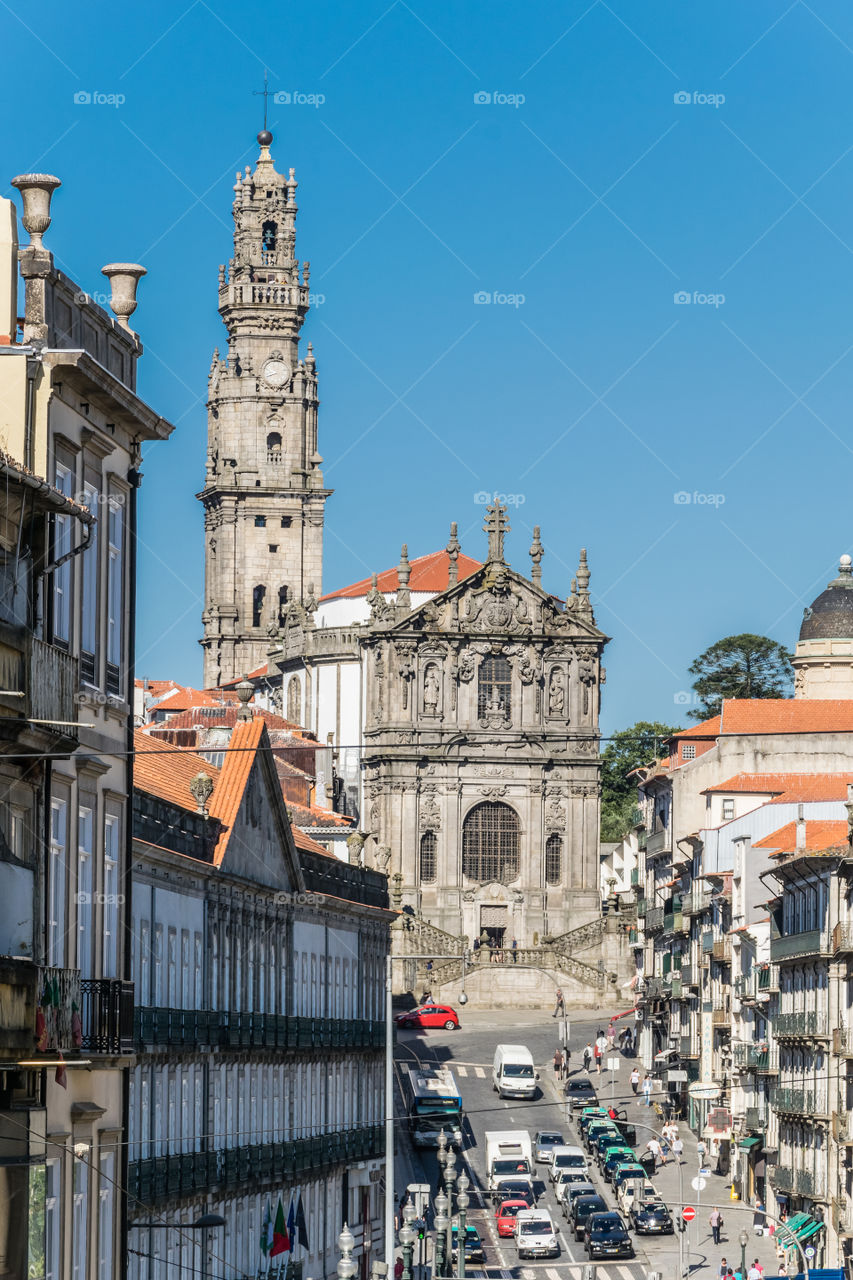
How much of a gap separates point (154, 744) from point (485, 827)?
97633 mm

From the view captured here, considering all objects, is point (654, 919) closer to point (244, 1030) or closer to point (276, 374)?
point (276, 374)

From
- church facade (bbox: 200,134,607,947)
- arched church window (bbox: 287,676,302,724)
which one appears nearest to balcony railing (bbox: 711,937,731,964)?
church facade (bbox: 200,134,607,947)

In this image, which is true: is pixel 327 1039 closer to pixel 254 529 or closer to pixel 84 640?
pixel 84 640

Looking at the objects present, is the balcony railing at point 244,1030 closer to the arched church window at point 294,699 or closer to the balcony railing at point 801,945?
the balcony railing at point 801,945

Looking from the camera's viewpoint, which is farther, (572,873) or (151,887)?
(572,873)

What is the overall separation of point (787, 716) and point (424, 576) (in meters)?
43.0

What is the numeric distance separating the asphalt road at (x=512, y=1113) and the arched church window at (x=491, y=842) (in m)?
19.2

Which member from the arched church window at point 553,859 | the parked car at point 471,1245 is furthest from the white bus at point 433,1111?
the arched church window at point 553,859

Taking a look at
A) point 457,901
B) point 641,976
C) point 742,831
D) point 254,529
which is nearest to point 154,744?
point 742,831

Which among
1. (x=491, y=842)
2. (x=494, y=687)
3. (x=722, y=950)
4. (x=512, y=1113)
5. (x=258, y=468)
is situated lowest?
Answer: (x=512, y=1113)

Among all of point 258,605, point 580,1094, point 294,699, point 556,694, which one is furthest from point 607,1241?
point 258,605

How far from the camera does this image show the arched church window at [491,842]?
525 ft

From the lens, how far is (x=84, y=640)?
34.8 metres

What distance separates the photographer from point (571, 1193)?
289 feet
